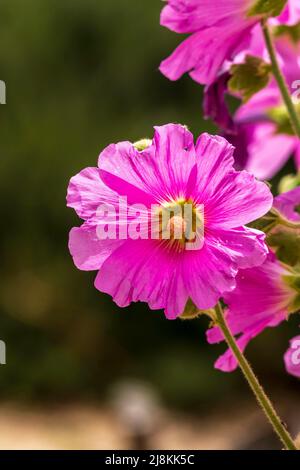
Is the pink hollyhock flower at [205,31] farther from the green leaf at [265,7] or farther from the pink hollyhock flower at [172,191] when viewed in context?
the pink hollyhock flower at [172,191]

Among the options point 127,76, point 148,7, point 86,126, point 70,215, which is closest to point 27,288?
point 70,215

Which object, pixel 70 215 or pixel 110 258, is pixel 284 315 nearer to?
pixel 110 258

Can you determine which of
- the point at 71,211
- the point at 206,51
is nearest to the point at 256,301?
the point at 206,51

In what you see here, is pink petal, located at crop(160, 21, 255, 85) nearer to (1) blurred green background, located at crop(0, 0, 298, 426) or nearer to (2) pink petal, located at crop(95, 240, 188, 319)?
(2) pink petal, located at crop(95, 240, 188, 319)

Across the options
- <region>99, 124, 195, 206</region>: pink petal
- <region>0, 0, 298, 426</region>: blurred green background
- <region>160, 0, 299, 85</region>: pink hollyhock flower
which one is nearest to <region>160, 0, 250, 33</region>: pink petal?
<region>160, 0, 299, 85</region>: pink hollyhock flower

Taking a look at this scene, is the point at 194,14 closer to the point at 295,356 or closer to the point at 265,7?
the point at 265,7
